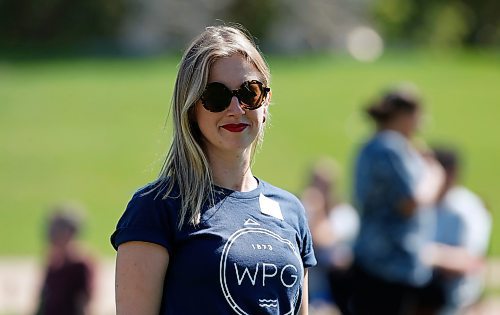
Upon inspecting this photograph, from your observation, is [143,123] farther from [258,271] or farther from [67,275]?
[258,271]

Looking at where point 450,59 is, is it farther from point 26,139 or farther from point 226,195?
point 226,195

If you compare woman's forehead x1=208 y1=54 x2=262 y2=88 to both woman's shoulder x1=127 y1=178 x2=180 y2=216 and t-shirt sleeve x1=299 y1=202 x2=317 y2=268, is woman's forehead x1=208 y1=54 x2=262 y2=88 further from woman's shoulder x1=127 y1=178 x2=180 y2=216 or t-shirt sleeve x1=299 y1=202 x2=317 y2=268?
t-shirt sleeve x1=299 y1=202 x2=317 y2=268

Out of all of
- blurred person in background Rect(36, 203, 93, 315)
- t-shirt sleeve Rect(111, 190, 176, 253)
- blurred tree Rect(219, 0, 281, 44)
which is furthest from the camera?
blurred tree Rect(219, 0, 281, 44)

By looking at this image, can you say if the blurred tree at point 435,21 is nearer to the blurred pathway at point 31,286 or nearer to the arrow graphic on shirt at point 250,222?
the blurred pathway at point 31,286

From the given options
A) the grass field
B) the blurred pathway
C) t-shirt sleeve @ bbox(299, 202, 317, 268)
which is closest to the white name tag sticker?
t-shirt sleeve @ bbox(299, 202, 317, 268)

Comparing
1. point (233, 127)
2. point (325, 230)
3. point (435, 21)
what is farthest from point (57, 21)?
point (233, 127)

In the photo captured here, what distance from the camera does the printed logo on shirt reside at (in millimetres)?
2979

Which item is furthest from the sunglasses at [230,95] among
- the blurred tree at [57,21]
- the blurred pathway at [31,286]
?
the blurred tree at [57,21]

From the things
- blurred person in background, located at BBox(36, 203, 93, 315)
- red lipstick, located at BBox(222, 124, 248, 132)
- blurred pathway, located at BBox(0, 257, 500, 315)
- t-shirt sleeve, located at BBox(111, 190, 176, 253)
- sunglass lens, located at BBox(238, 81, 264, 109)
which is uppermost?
sunglass lens, located at BBox(238, 81, 264, 109)

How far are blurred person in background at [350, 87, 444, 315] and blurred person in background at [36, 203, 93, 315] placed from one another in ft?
9.56

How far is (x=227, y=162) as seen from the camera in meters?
3.15

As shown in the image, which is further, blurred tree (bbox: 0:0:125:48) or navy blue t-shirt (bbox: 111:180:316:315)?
blurred tree (bbox: 0:0:125:48)

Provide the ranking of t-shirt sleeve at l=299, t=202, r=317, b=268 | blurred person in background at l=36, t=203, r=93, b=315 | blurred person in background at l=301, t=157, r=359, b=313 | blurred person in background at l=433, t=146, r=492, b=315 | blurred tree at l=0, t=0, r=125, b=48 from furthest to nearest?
blurred tree at l=0, t=0, r=125, b=48
blurred person in background at l=36, t=203, r=93, b=315
blurred person in background at l=301, t=157, r=359, b=313
blurred person in background at l=433, t=146, r=492, b=315
t-shirt sleeve at l=299, t=202, r=317, b=268

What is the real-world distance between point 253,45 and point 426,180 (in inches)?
127
